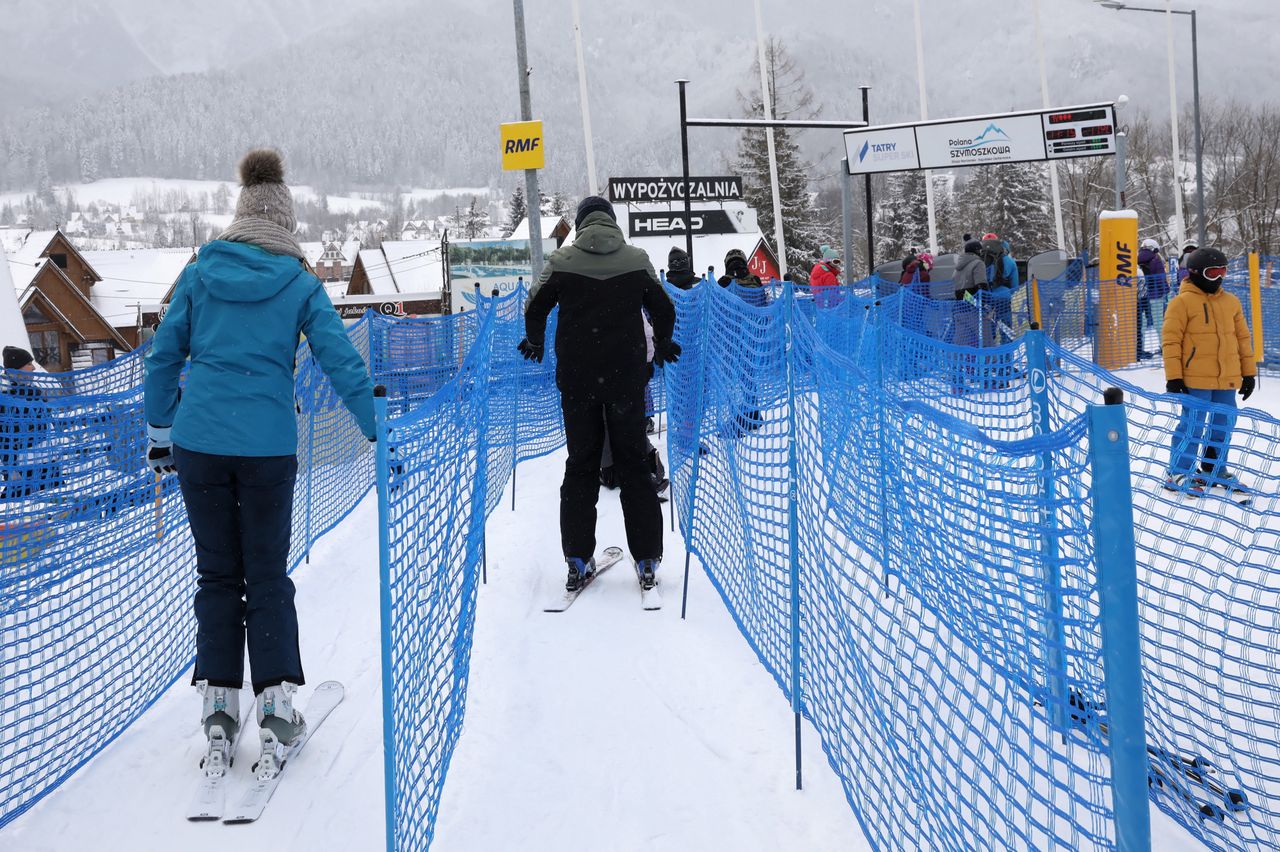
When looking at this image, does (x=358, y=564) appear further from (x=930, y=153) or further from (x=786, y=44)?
(x=786, y=44)

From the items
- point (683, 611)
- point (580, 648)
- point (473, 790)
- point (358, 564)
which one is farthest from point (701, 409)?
point (473, 790)

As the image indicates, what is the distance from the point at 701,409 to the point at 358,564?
7.82ft

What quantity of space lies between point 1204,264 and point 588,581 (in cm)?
505

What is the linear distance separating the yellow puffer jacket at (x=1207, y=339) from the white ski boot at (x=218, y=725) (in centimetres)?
687

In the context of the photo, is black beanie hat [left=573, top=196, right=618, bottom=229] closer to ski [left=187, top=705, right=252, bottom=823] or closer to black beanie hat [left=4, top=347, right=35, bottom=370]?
ski [left=187, top=705, right=252, bottom=823]

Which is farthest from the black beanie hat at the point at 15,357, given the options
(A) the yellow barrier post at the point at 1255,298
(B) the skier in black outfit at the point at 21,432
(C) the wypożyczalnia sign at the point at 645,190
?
(C) the wypożyczalnia sign at the point at 645,190

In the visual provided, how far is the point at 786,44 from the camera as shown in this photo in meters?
54.2

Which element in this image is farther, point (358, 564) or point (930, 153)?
point (930, 153)

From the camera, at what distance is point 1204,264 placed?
718cm

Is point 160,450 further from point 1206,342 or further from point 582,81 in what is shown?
point 582,81

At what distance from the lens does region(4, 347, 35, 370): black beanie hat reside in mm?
7988

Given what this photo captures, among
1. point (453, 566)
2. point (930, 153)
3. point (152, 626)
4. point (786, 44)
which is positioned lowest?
point (152, 626)

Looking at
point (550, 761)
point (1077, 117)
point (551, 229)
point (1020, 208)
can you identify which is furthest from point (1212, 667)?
point (551, 229)

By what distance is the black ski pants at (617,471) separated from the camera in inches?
209
